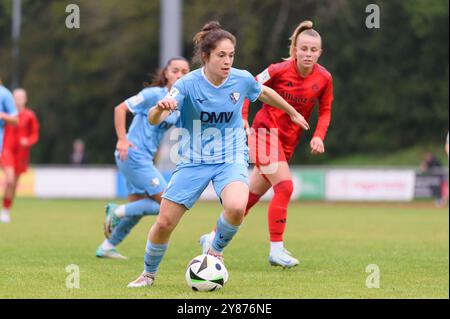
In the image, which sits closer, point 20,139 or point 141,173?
point 141,173

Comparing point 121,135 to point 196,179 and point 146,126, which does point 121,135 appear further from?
point 196,179

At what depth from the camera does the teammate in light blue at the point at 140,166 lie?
10008 mm

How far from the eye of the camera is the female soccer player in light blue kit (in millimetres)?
7453

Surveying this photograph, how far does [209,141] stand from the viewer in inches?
300

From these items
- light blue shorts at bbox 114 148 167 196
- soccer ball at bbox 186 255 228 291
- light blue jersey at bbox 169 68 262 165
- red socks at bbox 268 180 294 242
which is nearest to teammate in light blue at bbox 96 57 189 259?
light blue shorts at bbox 114 148 167 196

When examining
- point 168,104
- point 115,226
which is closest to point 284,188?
point 115,226

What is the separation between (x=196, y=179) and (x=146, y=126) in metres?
2.91

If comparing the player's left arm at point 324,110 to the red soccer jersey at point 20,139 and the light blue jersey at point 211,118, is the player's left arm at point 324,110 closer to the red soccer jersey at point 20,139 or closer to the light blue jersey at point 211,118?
the light blue jersey at point 211,118

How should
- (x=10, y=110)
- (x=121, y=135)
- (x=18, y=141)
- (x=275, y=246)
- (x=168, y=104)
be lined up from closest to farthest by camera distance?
(x=168, y=104) < (x=275, y=246) < (x=121, y=135) < (x=10, y=110) < (x=18, y=141)

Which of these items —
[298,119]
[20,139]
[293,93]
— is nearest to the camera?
[298,119]

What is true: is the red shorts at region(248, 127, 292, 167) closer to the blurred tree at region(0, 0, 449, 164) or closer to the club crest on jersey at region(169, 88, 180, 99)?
the club crest on jersey at region(169, 88, 180, 99)

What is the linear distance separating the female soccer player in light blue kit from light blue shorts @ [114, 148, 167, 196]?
2569mm
